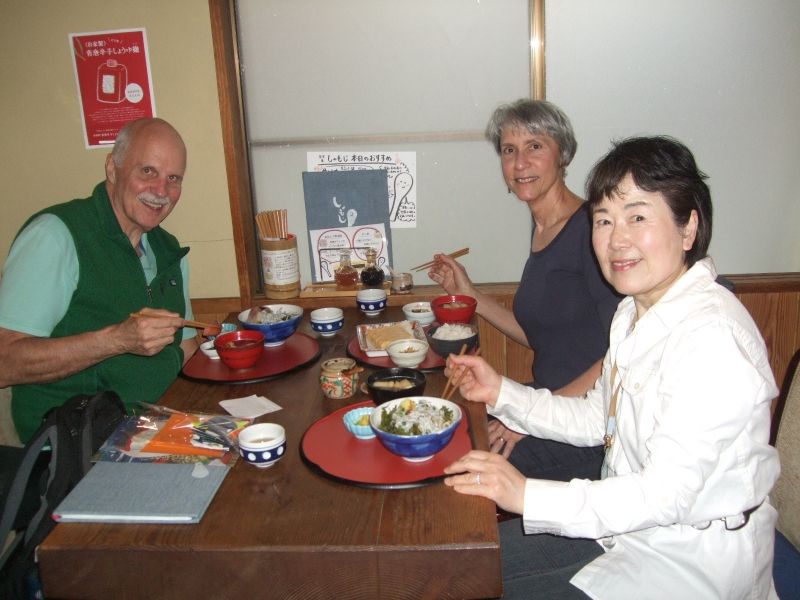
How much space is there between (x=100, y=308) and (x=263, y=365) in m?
0.50

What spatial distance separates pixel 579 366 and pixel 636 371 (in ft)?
2.38

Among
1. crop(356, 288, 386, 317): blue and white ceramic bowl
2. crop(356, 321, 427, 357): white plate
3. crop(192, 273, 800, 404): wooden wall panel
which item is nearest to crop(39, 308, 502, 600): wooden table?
crop(356, 321, 427, 357): white plate

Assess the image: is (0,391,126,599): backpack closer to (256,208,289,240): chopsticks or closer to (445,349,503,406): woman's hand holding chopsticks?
(445,349,503,406): woman's hand holding chopsticks

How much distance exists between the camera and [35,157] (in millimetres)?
2725

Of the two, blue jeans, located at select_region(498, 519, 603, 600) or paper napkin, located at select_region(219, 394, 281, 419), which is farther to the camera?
paper napkin, located at select_region(219, 394, 281, 419)

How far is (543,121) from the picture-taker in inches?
84.3

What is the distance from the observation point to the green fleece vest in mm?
1792

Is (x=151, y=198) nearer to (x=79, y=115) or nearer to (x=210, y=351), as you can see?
(x=210, y=351)

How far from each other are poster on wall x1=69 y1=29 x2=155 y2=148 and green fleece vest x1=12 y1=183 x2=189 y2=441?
89 centimetres

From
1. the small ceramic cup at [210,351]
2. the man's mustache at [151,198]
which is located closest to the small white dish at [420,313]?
the small ceramic cup at [210,351]

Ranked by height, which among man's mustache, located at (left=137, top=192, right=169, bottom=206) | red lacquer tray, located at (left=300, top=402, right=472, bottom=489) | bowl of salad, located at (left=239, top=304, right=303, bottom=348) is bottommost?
red lacquer tray, located at (left=300, top=402, right=472, bottom=489)

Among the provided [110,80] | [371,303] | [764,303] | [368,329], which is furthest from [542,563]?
[110,80]

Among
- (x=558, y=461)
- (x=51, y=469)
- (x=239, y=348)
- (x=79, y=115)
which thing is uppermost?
(x=79, y=115)

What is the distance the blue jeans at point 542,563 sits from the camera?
52.0 inches
